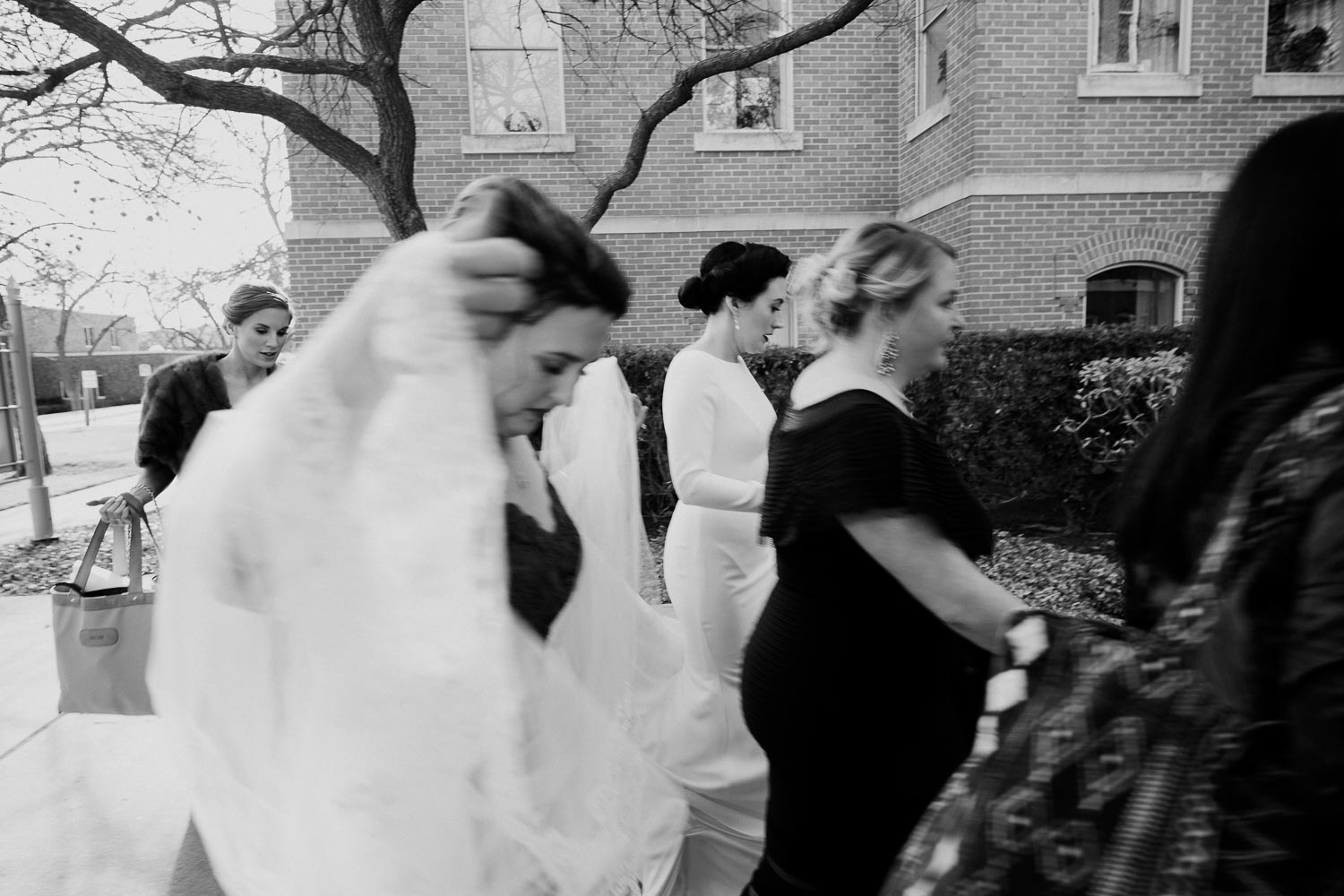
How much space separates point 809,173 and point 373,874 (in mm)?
10359

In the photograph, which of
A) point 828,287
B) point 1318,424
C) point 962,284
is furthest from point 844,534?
point 962,284

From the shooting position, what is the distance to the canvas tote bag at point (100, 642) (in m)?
2.71

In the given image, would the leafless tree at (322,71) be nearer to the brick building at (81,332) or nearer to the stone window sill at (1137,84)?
the stone window sill at (1137,84)

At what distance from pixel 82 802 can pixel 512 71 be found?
8748 mm

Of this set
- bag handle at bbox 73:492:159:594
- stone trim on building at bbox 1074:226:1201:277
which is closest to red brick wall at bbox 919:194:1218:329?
stone trim on building at bbox 1074:226:1201:277

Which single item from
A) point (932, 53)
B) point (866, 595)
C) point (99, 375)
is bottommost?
point (99, 375)

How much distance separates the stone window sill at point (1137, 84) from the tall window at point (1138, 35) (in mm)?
166

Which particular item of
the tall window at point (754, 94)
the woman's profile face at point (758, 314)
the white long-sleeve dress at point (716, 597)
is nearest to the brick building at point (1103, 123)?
the tall window at point (754, 94)

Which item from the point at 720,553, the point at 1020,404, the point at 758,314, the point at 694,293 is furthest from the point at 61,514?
the point at 1020,404

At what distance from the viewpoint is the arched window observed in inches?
362

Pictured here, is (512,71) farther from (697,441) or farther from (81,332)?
(81,332)

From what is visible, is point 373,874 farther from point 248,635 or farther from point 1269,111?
point 1269,111

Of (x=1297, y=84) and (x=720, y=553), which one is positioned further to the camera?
(x=1297, y=84)

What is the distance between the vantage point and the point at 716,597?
2936 mm
